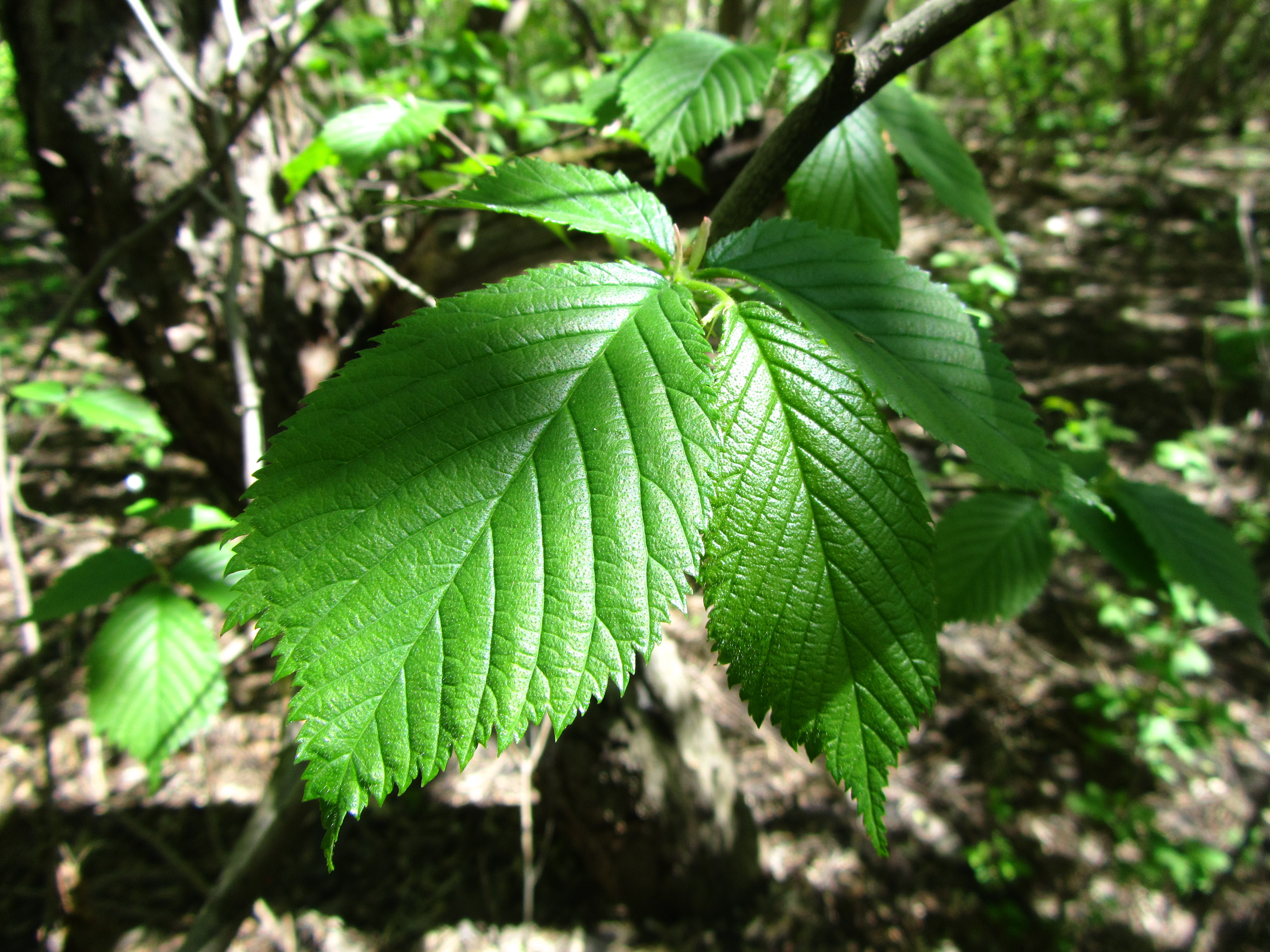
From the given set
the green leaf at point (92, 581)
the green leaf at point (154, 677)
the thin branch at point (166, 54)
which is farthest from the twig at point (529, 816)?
the thin branch at point (166, 54)

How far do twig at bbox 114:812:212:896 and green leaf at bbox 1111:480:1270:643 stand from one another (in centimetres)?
218

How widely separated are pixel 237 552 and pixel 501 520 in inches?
7.7

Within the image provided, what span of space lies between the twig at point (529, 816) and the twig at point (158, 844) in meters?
0.79

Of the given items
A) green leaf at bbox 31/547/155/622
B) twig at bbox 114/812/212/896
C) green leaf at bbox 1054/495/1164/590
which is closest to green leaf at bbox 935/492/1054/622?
green leaf at bbox 1054/495/1164/590

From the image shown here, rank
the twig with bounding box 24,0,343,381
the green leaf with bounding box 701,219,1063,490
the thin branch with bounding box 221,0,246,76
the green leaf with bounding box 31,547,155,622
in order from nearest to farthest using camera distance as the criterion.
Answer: the green leaf with bounding box 701,219,1063,490 → the twig with bounding box 24,0,343,381 → the thin branch with bounding box 221,0,246,76 → the green leaf with bounding box 31,547,155,622

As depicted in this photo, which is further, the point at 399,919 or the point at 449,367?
the point at 399,919

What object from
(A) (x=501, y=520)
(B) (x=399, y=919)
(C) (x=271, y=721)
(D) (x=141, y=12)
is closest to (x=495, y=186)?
(A) (x=501, y=520)

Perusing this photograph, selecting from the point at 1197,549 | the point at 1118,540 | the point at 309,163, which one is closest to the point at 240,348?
the point at 309,163

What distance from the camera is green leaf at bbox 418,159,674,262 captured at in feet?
1.99

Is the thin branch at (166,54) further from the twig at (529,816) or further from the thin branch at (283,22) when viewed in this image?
the twig at (529,816)

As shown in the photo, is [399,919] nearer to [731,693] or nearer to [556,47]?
[731,693]

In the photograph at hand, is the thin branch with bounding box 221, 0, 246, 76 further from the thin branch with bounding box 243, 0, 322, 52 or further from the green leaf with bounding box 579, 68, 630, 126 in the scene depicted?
the green leaf with bounding box 579, 68, 630, 126

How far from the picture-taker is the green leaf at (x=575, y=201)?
0.61 m

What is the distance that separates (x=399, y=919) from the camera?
2086mm
